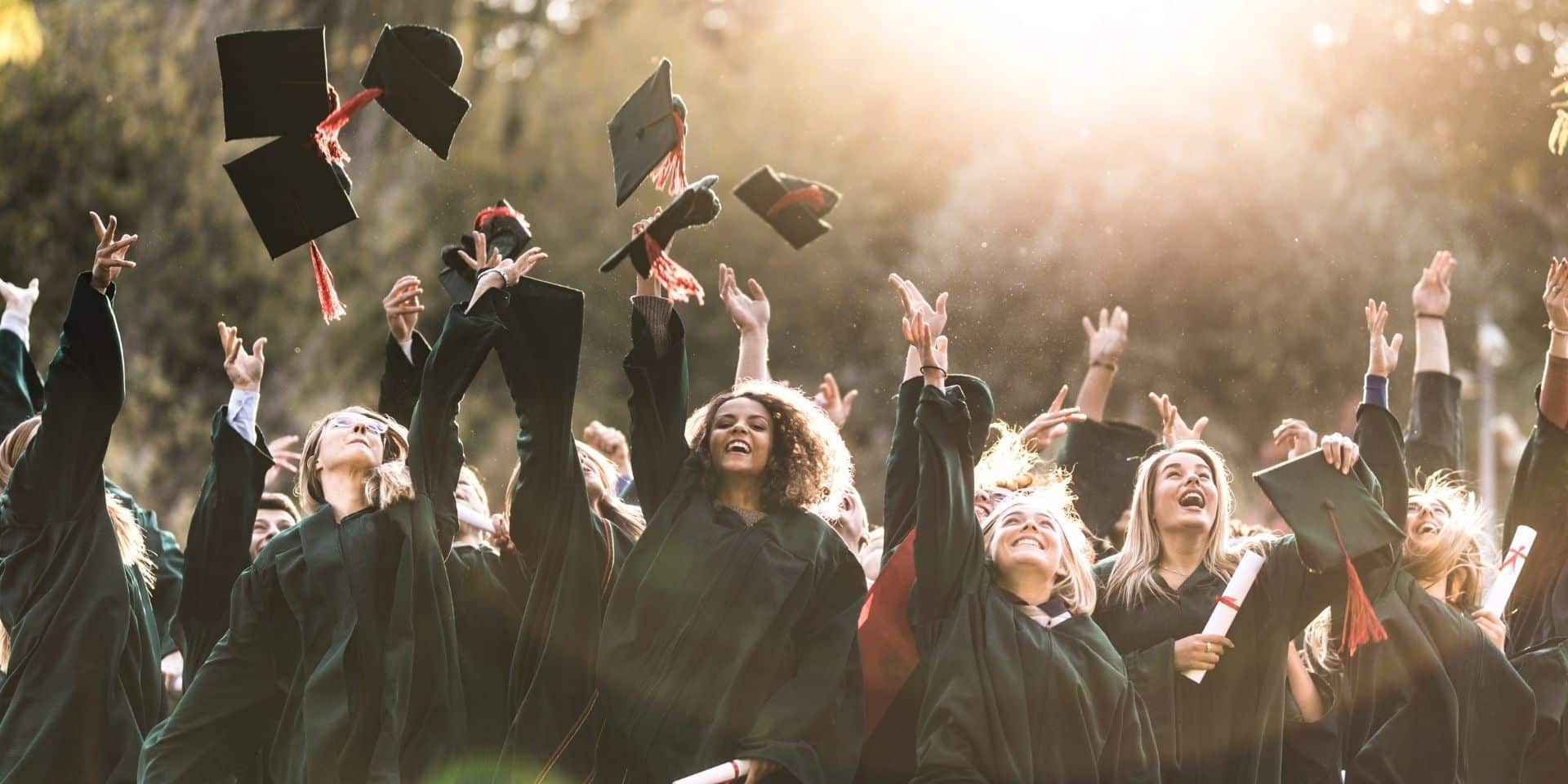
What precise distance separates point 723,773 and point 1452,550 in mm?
2892

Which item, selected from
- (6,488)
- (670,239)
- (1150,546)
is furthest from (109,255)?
(1150,546)

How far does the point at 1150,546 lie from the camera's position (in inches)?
233

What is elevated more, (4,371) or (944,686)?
(4,371)

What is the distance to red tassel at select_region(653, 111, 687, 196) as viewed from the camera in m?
6.03

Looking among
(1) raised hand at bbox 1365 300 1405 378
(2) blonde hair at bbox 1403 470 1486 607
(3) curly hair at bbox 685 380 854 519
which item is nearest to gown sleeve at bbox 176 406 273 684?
(3) curly hair at bbox 685 380 854 519

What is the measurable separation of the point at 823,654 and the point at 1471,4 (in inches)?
312

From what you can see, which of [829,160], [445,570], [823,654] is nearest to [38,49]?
[829,160]

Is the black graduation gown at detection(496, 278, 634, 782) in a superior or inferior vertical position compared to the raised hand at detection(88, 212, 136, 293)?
inferior

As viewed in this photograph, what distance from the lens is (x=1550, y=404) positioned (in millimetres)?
6652

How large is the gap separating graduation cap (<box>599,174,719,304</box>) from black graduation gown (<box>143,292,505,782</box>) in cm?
48

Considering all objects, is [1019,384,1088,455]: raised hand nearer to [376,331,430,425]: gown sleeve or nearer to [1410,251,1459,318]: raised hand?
[1410,251,1459,318]: raised hand

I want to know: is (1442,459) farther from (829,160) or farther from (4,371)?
(829,160)

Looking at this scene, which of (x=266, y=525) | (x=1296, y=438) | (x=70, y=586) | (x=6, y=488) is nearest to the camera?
(x=70, y=586)

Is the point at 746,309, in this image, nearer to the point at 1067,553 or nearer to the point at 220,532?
the point at 1067,553
